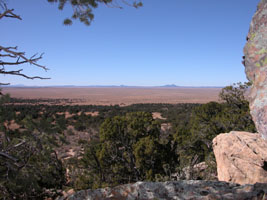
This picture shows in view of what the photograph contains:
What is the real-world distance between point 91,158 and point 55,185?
1674mm

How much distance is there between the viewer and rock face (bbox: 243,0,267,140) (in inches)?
74.2

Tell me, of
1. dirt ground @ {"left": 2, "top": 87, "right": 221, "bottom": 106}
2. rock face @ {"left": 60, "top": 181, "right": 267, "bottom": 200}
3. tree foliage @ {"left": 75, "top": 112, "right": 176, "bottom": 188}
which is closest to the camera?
rock face @ {"left": 60, "top": 181, "right": 267, "bottom": 200}

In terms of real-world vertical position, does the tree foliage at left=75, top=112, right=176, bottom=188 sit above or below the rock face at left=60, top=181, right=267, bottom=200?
below

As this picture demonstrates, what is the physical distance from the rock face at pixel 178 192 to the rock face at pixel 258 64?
98 cm

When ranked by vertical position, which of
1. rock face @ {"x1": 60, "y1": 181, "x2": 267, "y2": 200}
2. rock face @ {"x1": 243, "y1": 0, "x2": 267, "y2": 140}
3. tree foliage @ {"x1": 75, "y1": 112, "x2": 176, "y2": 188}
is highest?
rock face @ {"x1": 243, "y1": 0, "x2": 267, "y2": 140}

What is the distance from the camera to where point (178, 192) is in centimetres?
249

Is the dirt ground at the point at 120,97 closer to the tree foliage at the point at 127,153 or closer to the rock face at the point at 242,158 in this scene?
the tree foliage at the point at 127,153

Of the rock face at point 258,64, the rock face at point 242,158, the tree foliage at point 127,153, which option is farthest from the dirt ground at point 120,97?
the rock face at point 258,64

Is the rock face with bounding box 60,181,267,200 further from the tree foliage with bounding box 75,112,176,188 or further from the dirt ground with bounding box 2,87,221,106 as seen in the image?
the dirt ground with bounding box 2,87,221,106

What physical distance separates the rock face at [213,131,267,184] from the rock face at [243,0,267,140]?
127 inches

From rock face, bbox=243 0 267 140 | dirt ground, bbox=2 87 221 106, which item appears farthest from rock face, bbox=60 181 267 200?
dirt ground, bbox=2 87 221 106

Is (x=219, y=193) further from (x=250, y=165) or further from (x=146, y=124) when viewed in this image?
(x=146, y=124)

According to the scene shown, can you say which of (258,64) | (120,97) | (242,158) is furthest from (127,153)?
(120,97)

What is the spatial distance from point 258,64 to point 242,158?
3.71 metres
